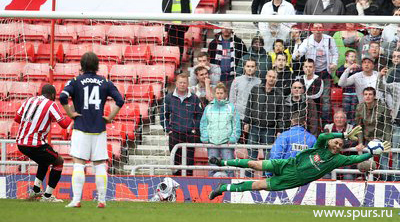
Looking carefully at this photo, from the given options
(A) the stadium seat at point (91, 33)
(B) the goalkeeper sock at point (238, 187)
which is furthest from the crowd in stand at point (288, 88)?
(A) the stadium seat at point (91, 33)

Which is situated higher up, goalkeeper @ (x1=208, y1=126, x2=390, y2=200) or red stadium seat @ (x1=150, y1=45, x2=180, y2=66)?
red stadium seat @ (x1=150, y1=45, x2=180, y2=66)

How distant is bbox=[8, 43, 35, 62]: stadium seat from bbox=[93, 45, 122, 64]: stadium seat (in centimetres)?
134

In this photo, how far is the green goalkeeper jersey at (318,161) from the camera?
12.6m

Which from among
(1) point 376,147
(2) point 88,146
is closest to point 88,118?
(2) point 88,146

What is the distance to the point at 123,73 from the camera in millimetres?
16250

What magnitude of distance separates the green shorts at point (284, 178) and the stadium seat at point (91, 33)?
571 cm

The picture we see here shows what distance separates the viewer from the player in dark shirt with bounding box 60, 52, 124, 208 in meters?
11.1

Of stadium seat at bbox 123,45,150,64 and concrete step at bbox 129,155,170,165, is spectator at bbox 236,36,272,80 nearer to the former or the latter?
stadium seat at bbox 123,45,150,64

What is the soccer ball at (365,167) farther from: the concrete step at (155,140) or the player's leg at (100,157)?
the player's leg at (100,157)

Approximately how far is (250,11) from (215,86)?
3945 millimetres

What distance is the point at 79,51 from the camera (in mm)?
17000

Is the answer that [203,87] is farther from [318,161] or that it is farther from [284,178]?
[318,161]

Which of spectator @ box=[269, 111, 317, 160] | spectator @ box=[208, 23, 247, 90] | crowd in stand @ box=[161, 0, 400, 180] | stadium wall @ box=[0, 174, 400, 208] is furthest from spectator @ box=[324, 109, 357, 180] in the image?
spectator @ box=[208, 23, 247, 90]

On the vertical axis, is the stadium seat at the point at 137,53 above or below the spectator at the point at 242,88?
above
